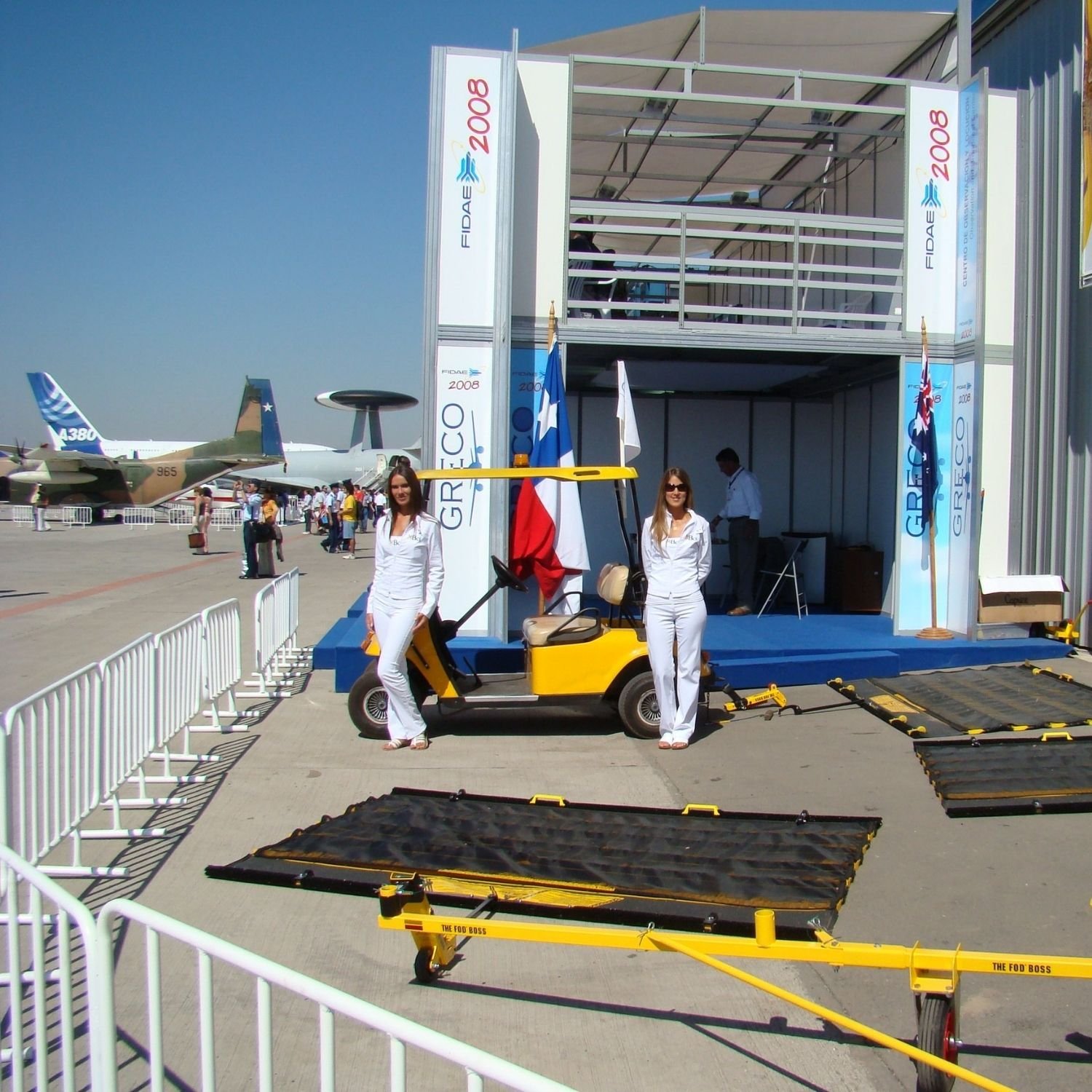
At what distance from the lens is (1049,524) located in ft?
35.5

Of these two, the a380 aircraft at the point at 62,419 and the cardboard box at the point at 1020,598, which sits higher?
the a380 aircraft at the point at 62,419

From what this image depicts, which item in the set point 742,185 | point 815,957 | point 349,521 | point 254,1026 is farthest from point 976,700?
point 349,521

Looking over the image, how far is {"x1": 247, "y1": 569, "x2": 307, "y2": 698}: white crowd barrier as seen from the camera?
9305 millimetres

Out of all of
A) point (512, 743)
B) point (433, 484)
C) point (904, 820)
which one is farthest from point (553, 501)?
point (904, 820)

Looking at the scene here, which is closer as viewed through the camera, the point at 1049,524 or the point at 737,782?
the point at 737,782

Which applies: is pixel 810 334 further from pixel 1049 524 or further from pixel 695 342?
pixel 1049 524

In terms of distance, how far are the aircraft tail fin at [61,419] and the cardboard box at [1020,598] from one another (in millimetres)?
53572

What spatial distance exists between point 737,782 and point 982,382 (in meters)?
5.79

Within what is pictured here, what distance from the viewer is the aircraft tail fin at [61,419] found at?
5431cm

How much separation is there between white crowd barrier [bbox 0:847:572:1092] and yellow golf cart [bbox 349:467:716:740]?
310 cm

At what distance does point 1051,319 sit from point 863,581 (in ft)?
11.4

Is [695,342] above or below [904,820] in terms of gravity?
above

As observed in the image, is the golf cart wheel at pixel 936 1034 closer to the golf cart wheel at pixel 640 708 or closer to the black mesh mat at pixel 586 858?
the black mesh mat at pixel 586 858

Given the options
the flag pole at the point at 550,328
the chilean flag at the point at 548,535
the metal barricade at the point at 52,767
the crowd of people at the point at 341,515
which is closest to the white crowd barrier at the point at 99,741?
the metal barricade at the point at 52,767
